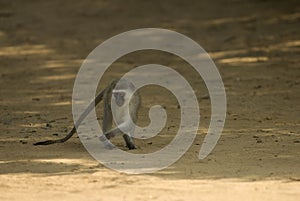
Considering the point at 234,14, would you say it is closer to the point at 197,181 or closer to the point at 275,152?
the point at 275,152

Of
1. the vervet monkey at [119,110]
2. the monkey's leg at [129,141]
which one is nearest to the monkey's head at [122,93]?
the vervet monkey at [119,110]

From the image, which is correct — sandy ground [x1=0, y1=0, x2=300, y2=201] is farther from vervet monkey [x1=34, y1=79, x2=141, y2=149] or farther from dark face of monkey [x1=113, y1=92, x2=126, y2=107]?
dark face of monkey [x1=113, y1=92, x2=126, y2=107]

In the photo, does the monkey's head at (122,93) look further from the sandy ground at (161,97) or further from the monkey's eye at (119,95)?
the sandy ground at (161,97)

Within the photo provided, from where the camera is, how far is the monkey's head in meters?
8.71

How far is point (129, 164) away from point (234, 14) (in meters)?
10.4

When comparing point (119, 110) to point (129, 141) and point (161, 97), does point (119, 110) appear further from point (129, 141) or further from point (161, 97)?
point (161, 97)

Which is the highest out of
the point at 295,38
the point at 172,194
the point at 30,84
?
the point at 295,38

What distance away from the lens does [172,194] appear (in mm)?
6582

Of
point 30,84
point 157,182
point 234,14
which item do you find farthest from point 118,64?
point 157,182

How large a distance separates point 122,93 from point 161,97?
326cm

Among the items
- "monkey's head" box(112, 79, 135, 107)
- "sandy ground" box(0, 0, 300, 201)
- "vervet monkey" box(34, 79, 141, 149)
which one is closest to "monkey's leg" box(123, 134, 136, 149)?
"vervet monkey" box(34, 79, 141, 149)

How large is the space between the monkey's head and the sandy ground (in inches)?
21.1

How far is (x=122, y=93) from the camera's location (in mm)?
8758

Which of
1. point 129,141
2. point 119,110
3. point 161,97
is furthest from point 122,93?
point 161,97
